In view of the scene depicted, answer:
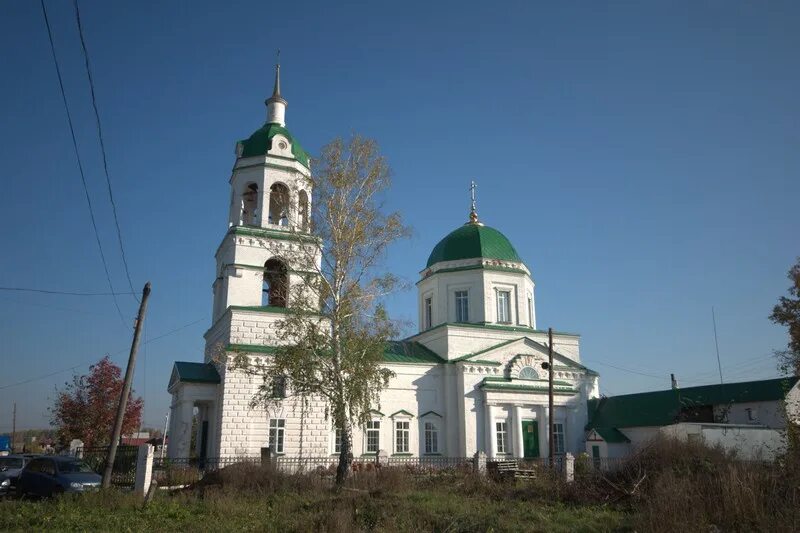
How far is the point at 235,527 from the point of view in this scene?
40.8 feet

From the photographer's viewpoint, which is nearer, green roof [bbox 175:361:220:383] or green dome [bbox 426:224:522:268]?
green roof [bbox 175:361:220:383]

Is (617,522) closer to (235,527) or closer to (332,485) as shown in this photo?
(235,527)

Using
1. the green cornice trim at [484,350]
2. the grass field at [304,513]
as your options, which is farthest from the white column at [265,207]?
the grass field at [304,513]

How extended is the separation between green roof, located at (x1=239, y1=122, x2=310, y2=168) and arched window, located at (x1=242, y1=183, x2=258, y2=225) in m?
1.51

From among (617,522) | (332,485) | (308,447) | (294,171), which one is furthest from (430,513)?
(294,171)

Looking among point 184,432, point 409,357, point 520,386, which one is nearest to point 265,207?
point 184,432

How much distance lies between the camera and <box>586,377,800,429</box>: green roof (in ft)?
95.0

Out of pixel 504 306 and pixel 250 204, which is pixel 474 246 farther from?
pixel 250 204

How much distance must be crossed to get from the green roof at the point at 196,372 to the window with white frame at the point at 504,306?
15.7 metres

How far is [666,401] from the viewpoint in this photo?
31.1 metres

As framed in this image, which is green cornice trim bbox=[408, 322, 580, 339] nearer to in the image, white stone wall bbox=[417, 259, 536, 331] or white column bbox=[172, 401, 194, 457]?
white stone wall bbox=[417, 259, 536, 331]

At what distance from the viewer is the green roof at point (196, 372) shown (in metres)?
25.2

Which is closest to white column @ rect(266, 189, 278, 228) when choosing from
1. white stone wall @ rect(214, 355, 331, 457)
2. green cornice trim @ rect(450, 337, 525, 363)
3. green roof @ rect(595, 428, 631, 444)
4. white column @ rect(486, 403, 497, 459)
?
white stone wall @ rect(214, 355, 331, 457)

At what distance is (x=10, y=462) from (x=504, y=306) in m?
23.9
